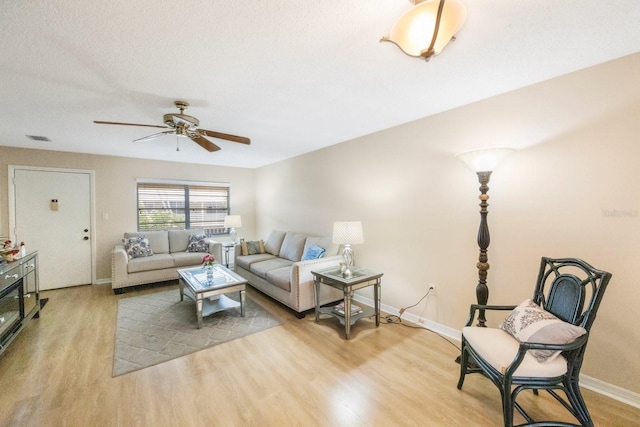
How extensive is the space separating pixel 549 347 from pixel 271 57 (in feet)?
8.02

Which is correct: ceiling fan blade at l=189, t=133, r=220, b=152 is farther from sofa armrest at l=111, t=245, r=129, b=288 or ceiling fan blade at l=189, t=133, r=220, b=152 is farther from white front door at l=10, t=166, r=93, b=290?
white front door at l=10, t=166, r=93, b=290

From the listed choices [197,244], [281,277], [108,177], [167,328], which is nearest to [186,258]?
[197,244]

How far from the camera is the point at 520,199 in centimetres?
226

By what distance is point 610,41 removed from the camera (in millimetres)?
1620

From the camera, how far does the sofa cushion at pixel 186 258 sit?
4.57 meters

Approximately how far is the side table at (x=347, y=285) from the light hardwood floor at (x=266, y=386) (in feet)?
0.58

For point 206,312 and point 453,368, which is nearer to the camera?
point 453,368

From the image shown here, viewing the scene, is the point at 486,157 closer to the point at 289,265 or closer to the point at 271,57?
the point at 271,57

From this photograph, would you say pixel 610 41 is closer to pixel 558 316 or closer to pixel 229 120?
pixel 558 316

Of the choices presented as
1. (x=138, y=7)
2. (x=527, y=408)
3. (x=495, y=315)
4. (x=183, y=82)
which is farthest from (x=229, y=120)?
(x=527, y=408)

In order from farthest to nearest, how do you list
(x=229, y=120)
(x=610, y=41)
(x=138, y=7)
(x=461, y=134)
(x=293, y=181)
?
(x=293, y=181) < (x=229, y=120) < (x=461, y=134) < (x=610, y=41) < (x=138, y=7)

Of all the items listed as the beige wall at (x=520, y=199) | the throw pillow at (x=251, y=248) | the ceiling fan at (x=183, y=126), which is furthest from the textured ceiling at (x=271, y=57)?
the throw pillow at (x=251, y=248)

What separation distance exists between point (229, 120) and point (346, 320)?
258cm

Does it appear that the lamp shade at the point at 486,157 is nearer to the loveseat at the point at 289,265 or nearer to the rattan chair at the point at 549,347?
the rattan chair at the point at 549,347
